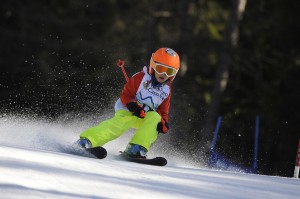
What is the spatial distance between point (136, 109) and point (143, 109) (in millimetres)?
305

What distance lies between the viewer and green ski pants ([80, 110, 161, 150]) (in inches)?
329

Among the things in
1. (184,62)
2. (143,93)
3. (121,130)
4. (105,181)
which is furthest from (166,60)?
(184,62)

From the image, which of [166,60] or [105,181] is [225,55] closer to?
[166,60]

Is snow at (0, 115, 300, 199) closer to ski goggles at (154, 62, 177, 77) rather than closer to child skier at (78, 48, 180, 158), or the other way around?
child skier at (78, 48, 180, 158)

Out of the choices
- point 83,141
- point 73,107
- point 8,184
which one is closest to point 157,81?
point 83,141

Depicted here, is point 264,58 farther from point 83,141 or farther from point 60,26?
point 83,141

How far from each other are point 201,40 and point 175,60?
15.4 m

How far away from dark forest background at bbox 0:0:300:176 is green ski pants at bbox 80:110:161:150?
252 inches

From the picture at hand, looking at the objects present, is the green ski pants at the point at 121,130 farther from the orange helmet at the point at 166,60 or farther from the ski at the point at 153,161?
the orange helmet at the point at 166,60

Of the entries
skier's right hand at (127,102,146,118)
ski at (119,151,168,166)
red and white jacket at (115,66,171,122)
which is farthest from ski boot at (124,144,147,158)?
red and white jacket at (115,66,171,122)

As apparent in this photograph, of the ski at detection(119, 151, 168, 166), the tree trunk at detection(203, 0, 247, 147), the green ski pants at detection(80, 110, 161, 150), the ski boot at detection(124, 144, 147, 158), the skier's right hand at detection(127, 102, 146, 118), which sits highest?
the tree trunk at detection(203, 0, 247, 147)

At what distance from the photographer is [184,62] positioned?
80.7 ft

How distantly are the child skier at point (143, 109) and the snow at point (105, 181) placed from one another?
1.59 feet

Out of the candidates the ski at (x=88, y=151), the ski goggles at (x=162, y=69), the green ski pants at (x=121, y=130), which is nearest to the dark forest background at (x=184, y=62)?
the ski goggles at (x=162, y=69)
